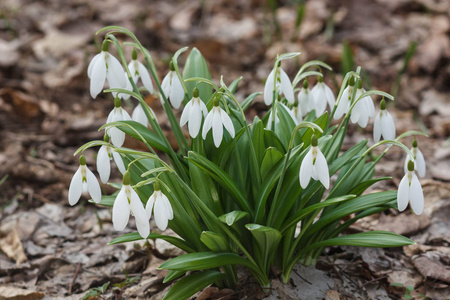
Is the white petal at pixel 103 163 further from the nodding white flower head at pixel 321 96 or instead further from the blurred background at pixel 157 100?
the nodding white flower head at pixel 321 96

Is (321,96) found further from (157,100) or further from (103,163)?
(157,100)

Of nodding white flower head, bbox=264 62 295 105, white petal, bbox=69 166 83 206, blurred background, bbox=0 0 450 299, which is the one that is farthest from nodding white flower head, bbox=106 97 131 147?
blurred background, bbox=0 0 450 299

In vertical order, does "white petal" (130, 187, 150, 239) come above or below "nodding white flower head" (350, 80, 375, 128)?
below

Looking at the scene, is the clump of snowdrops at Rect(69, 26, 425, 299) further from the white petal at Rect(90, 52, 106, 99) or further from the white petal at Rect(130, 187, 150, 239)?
the white petal at Rect(130, 187, 150, 239)

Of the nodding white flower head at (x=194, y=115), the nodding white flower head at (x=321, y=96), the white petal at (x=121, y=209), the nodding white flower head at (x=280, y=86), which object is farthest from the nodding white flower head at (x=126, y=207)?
the nodding white flower head at (x=321, y=96)

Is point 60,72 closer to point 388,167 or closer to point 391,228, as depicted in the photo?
point 388,167

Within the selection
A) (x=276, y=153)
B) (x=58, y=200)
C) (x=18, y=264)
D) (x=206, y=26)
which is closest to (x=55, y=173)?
(x=58, y=200)

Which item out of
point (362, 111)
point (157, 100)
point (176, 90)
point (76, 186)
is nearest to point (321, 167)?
point (362, 111)
